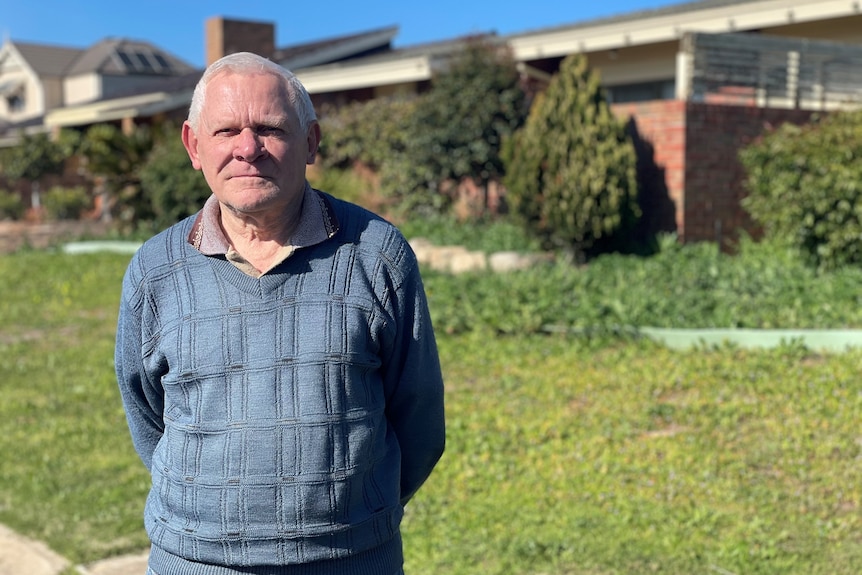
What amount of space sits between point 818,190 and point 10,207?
23998 mm

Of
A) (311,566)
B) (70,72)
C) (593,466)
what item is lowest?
(593,466)

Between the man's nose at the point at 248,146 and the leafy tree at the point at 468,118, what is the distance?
1162cm

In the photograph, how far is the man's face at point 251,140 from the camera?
215 centimetres

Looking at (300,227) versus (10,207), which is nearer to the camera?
(300,227)

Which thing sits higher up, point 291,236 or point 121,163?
point 121,163

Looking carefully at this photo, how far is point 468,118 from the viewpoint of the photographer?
45.0 ft

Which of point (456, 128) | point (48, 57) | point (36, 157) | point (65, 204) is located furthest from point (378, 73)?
point (48, 57)

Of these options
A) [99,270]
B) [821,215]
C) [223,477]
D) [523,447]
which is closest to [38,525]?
[523,447]

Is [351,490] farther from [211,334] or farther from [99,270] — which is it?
[99,270]

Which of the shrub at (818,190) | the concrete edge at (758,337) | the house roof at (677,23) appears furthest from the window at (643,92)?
the concrete edge at (758,337)

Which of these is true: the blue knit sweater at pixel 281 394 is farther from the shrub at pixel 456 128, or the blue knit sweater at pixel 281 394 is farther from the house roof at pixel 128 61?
Answer: the house roof at pixel 128 61

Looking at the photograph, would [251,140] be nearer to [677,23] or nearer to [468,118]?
[468,118]

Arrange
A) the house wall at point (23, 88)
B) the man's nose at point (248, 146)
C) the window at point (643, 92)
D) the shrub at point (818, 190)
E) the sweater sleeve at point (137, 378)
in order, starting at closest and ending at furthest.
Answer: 1. the man's nose at point (248, 146)
2. the sweater sleeve at point (137, 378)
3. the shrub at point (818, 190)
4. the window at point (643, 92)
5. the house wall at point (23, 88)

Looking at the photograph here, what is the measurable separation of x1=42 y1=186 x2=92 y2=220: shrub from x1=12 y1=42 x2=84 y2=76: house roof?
2185 cm
